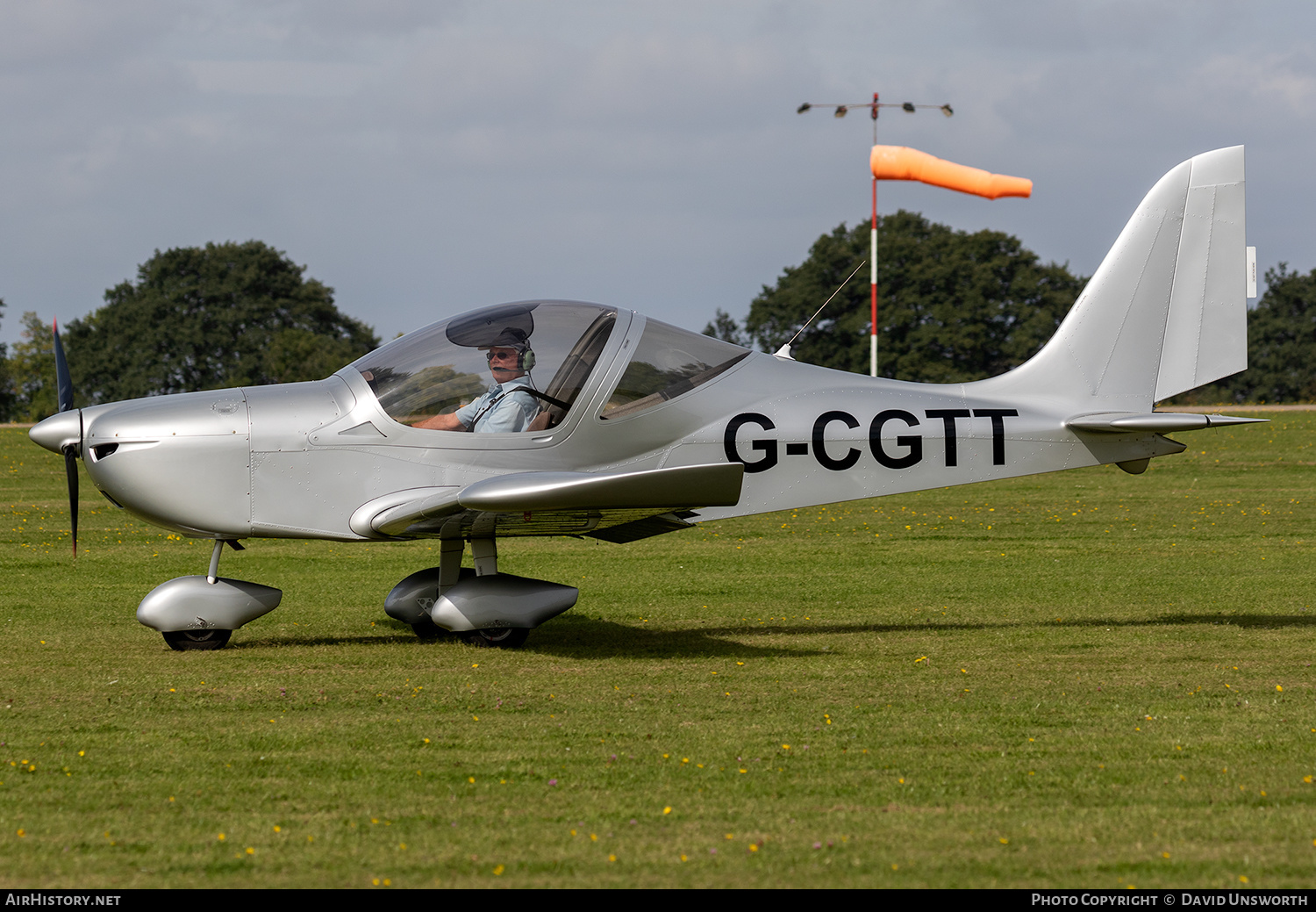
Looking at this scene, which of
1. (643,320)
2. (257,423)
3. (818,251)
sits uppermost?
(818,251)

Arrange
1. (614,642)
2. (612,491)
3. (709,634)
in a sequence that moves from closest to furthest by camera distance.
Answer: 1. (612,491)
2. (614,642)
3. (709,634)

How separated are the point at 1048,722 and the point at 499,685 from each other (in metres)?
2.98

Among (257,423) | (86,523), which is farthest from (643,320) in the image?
(86,523)

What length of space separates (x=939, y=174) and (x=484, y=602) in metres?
6.10

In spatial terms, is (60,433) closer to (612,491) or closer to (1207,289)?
(612,491)

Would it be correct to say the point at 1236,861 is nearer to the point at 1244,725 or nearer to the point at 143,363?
the point at 1244,725

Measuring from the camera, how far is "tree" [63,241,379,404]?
65.8m

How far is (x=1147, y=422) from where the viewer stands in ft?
28.1

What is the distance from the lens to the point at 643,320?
8.41 meters

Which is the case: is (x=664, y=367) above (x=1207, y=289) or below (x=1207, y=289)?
below

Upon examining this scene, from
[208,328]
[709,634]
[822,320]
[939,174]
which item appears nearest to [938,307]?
[822,320]

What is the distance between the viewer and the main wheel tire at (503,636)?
8.20 meters

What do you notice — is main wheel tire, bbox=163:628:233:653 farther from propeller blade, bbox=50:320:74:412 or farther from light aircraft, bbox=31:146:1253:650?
propeller blade, bbox=50:320:74:412

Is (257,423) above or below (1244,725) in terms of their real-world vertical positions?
→ above
